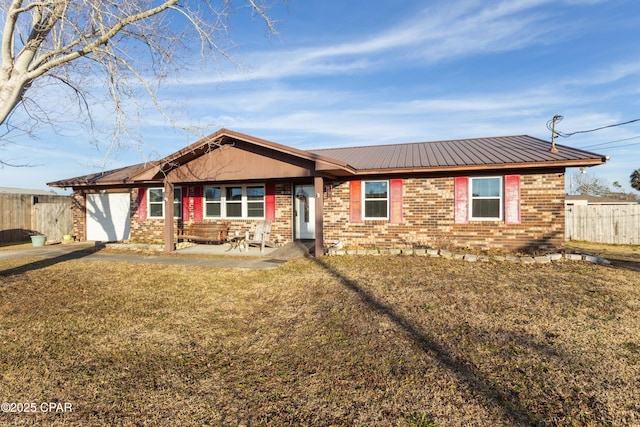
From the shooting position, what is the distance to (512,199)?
10.5m

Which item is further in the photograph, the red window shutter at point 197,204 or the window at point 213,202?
the red window shutter at point 197,204

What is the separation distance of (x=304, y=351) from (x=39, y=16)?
732 cm

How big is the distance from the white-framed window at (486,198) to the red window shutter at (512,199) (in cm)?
16

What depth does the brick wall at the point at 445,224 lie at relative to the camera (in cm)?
1024

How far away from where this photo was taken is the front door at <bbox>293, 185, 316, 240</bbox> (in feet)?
43.1

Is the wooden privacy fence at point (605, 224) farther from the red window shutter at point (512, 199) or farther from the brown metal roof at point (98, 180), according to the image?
the brown metal roof at point (98, 180)

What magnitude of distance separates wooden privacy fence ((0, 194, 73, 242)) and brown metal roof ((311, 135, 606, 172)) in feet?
45.6

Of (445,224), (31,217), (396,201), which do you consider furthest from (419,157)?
(31,217)

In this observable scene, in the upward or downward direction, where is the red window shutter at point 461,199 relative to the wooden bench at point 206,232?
upward

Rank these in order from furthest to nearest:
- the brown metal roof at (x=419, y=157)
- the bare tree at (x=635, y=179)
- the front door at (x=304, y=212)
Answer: the bare tree at (x=635, y=179) < the front door at (x=304, y=212) < the brown metal roof at (x=419, y=157)

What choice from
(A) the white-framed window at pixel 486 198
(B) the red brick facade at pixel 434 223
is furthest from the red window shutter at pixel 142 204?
(A) the white-framed window at pixel 486 198

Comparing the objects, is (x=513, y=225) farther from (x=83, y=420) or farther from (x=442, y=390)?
(x=83, y=420)

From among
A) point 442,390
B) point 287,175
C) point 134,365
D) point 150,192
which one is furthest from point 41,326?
point 150,192

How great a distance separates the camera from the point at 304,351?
409 cm
